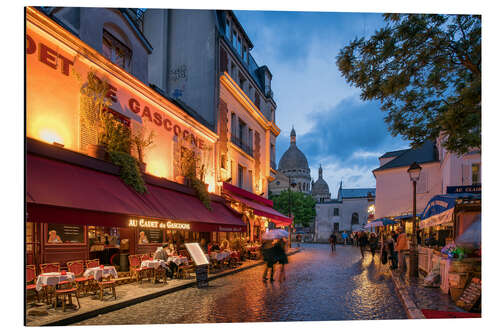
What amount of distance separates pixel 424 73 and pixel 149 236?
11210 mm

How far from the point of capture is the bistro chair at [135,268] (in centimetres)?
1119

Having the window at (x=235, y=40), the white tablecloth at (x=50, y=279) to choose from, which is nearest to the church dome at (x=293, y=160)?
the window at (x=235, y=40)

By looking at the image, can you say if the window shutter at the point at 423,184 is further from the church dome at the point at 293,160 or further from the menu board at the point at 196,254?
the church dome at the point at 293,160

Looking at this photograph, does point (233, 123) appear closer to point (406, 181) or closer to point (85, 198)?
point (85, 198)

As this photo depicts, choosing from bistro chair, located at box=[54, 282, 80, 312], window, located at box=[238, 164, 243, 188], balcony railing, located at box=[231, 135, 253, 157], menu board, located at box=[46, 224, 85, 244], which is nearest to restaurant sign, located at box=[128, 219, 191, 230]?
bistro chair, located at box=[54, 282, 80, 312]

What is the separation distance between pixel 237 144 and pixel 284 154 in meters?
108

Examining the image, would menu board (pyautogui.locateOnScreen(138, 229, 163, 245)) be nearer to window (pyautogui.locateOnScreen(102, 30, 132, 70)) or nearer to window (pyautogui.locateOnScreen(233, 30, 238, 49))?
window (pyautogui.locateOnScreen(102, 30, 132, 70))

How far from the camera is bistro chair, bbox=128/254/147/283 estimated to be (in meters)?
11.2

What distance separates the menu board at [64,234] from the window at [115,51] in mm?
5456

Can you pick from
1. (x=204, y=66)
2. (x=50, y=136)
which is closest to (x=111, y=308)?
(x=50, y=136)

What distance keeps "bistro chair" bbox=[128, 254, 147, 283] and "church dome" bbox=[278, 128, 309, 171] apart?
115 m

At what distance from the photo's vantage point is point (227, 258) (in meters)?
15.7
